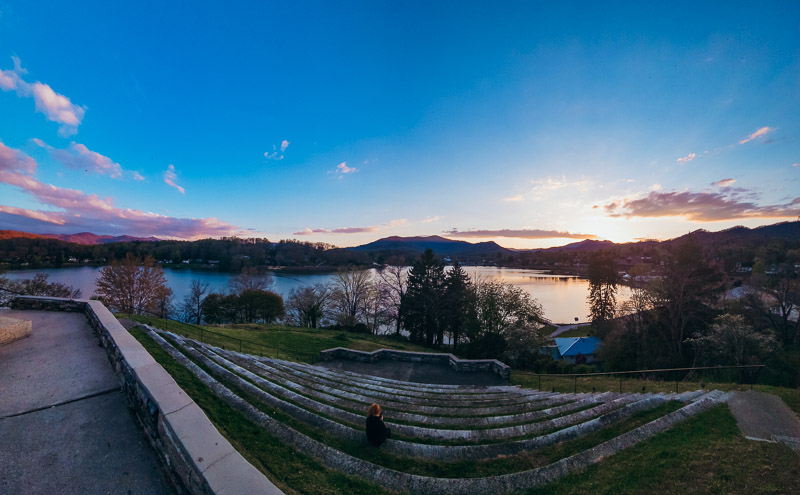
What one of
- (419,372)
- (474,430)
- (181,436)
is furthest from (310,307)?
(181,436)

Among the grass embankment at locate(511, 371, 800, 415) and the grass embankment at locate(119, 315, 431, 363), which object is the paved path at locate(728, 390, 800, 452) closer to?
the grass embankment at locate(511, 371, 800, 415)

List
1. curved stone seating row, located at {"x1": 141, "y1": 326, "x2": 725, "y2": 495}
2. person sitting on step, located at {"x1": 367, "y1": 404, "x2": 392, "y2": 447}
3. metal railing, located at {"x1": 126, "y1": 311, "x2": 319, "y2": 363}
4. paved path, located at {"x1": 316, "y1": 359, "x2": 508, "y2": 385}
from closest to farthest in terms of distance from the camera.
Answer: curved stone seating row, located at {"x1": 141, "y1": 326, "x2": 725, "y2": 495} < person sitting on step, located at {"x1": 367, "y1": 404, "x2": 392, "y2": 447} < paved path, located at {"x1": 316, "y1": 359, "x2": 508, "y2": 385} < metal railing, located at {"x1": 126, "y1": 311, "x2": 319, "y2": 363}

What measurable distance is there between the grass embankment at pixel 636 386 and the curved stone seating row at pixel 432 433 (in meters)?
3.65

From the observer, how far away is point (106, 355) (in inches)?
252

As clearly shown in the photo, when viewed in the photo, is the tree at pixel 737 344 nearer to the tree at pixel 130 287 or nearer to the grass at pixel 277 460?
the grass at pixel 277 460

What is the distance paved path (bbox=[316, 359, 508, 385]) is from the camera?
13688 millimetres

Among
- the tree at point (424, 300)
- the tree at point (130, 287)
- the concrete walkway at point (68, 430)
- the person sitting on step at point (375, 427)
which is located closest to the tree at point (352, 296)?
the tree at point (424, 300)

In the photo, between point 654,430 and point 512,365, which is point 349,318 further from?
point 654,430

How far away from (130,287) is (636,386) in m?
35.8

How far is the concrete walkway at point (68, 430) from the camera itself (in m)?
3.32

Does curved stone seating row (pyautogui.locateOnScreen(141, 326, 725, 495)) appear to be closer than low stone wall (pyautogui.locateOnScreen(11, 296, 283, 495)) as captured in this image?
No

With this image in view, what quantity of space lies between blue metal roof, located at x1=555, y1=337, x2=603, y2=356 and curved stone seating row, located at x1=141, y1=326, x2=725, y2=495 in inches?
977

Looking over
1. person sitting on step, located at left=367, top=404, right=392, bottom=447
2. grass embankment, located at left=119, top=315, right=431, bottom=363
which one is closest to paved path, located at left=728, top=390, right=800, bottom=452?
person sitting on step, located at left=367, top=404, right=392, bottom=447

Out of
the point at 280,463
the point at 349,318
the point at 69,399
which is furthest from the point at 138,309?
the point at 280,463
